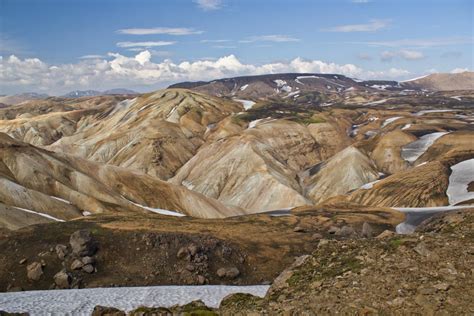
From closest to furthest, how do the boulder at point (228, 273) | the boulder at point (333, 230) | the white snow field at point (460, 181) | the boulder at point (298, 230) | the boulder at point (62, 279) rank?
the boulder at point (62, 279) < the boulder at point (228, 273) < the boulder at point (333, 230) < the boulder at point (298, 230) < the white snow field at point (460, 181)

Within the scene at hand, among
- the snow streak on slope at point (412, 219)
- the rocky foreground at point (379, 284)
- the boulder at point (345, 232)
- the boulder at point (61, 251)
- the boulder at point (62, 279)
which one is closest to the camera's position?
the rocky foreground at point (379, 284)

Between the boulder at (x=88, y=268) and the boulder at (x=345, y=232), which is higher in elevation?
the boulder at (x=88, y=268)

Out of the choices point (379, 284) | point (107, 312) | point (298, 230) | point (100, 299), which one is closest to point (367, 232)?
point (298, 230)

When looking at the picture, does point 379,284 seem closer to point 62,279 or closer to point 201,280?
point 201,280

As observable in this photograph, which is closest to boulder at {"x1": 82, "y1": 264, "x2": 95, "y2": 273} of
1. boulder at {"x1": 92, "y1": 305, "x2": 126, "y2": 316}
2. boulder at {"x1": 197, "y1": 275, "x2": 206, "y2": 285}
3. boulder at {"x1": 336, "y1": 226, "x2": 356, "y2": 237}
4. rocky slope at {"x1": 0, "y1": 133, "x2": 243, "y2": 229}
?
boulder at {"x1": 197, "y1": 275, "x2": 206, "y2": 285}

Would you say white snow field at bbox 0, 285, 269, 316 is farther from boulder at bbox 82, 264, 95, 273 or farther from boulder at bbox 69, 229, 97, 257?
boulder at bbox 69, 229, 97, 257

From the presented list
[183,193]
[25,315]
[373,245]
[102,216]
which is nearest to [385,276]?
[373,245]

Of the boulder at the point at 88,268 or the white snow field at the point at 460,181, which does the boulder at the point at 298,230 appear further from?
the white snow field at the point at 460,181

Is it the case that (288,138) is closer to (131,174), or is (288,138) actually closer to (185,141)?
(185,141)

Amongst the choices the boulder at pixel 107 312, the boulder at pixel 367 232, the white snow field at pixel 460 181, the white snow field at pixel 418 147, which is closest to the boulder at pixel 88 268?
the boulder at pixel 107 312
